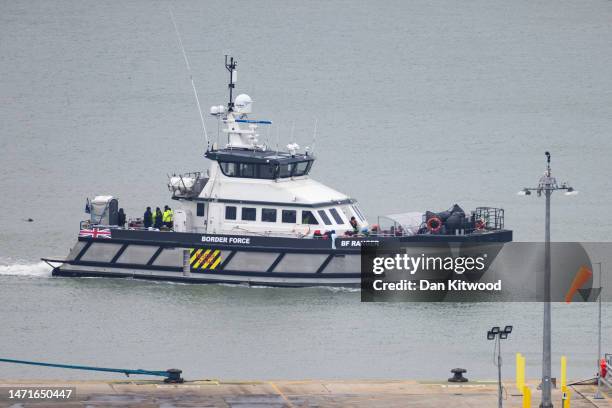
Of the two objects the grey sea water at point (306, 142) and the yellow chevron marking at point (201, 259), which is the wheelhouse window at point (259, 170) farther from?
the grey sea water at point (306, 142)

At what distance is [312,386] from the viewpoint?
39031mm

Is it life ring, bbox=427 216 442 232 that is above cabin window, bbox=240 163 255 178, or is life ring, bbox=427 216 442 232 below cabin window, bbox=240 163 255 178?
below

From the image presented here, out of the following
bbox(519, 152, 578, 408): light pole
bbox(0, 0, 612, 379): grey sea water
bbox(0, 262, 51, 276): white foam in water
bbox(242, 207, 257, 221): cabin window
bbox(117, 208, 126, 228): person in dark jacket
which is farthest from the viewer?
bbox(0, 262, 51, 276): white foam in water

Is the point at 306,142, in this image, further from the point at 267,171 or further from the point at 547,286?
the point at 547,286

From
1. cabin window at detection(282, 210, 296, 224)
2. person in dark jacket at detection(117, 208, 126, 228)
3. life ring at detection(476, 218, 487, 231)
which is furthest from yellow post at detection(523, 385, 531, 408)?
person in dark jacket at detection(117, 208, 126, 228)

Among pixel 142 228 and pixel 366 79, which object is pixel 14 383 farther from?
pixel 366 79

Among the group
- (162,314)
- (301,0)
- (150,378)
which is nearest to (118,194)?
(162,314)

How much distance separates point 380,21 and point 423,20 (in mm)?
4206

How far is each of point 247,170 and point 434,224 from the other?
593 cm

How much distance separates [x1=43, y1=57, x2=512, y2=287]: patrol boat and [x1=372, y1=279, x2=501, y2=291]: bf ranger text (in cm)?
107

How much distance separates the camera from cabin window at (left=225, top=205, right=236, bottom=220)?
2175 inches

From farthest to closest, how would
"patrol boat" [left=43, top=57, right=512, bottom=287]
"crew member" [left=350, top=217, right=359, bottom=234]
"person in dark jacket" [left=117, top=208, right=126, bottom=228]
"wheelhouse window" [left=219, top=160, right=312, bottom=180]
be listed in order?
1. "person in dark jacket" [left=117, top=208, right=126, bottom=228]
2. "wheelhouse window" [left=219, top=160, right=312, bottom=180]
3. "crew member" [left=350, top=217, right=359, bottom=234]
4. "patrol boat" [left=43, top=57, right=512, bottom=287]

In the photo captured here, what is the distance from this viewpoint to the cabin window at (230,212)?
55250 millimetres

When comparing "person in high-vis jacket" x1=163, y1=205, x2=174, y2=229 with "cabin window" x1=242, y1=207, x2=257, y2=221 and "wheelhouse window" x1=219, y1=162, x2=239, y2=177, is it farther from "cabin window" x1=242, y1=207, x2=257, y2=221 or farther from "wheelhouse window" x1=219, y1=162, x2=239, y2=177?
"cabin window" x1=242, y1=207, x2=257, y2=221
